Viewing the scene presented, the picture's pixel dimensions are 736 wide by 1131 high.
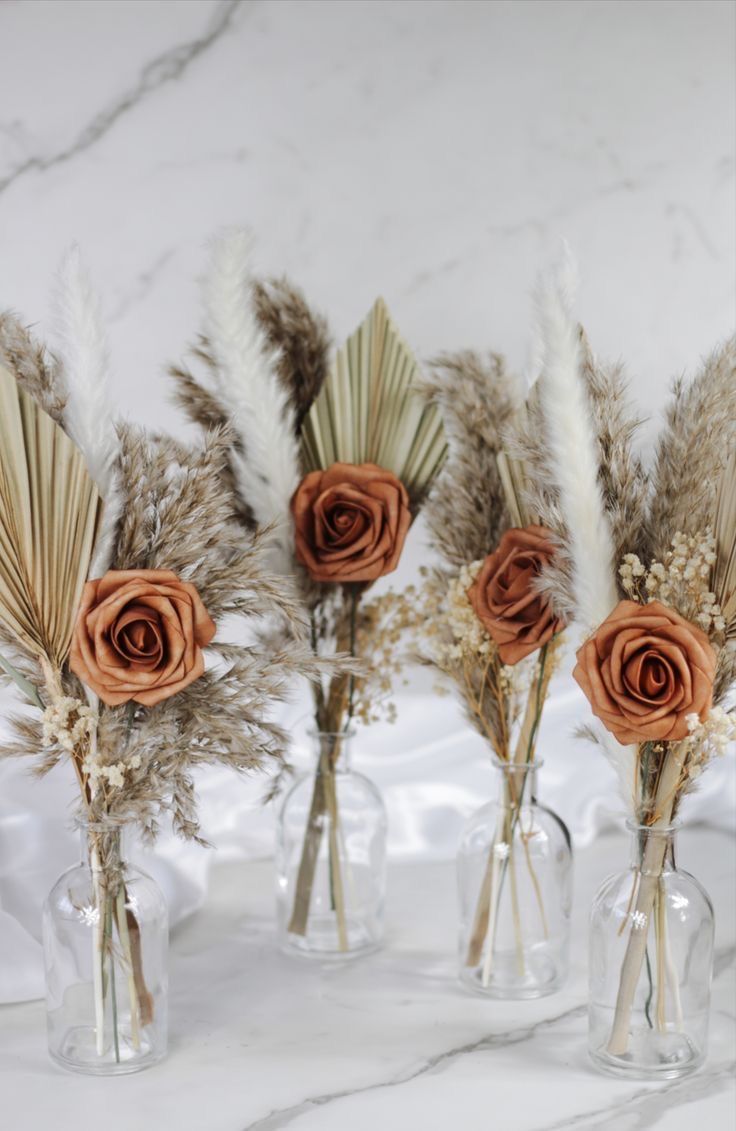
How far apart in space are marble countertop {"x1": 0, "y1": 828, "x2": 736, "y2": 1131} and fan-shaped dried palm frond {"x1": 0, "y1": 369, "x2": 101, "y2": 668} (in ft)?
1.10

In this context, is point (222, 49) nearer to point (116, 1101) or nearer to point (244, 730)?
point (244, 730)

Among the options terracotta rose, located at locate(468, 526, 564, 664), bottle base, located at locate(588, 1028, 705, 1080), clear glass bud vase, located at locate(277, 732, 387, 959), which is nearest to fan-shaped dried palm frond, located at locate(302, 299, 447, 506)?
terracotta rose, located at locate(468, 526, 564, 664)

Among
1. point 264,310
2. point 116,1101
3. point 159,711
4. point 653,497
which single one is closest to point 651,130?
point 264,310

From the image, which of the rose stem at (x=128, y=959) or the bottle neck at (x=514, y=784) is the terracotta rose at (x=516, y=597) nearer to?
the bottle neck at (x=514, y=784)

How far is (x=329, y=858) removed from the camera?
47.9 inches

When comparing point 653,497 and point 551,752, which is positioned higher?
point 653,497

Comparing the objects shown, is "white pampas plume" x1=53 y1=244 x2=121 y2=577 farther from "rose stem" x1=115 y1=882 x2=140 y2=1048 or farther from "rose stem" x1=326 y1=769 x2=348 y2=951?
"rose stem" x1=326 y1=769 x2=348 y2=951

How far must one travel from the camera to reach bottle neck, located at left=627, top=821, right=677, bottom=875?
94cm

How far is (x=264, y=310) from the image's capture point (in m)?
1.15


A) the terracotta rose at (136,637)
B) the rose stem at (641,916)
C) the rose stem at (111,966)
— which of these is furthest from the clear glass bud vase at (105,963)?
the rose stem at (641,916)

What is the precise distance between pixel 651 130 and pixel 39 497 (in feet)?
3.29

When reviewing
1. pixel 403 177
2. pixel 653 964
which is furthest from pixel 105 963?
pixel 403 177

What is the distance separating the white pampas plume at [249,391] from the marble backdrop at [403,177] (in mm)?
441

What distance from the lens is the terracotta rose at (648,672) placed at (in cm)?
85
